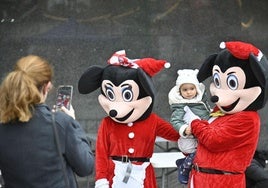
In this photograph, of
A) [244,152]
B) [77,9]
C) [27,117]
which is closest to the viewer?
[27,117]

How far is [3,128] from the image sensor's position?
286 cm

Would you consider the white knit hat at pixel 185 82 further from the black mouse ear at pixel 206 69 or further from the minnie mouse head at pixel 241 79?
the minnie mouse head at pixel 241 79

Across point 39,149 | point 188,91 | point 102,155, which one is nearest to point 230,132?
point 188,91

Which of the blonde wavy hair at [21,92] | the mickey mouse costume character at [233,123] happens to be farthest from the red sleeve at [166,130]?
the blonde wavy hair at [21,92]

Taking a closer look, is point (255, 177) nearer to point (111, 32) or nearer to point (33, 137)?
point (33, 137)

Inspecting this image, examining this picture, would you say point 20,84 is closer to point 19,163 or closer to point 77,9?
point 19,163

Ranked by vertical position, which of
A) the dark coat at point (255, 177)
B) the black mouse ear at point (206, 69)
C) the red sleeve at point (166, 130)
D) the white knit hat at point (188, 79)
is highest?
the black mouse ear at point (206, 69)

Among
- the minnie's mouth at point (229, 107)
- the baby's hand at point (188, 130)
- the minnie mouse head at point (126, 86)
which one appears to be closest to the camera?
the minnie's mouth at point (229, 107)

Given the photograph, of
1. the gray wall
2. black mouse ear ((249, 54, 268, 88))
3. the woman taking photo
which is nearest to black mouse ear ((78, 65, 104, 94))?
black mouse ear ((249, 54, 268, 88))

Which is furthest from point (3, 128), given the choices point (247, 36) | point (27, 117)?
point (247, 36)

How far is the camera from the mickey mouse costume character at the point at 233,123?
3.66 metres

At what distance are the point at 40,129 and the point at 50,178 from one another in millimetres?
269

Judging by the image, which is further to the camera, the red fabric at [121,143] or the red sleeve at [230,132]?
the red fabric at [121,143]

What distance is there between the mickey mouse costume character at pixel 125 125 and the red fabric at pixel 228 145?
0.48m
